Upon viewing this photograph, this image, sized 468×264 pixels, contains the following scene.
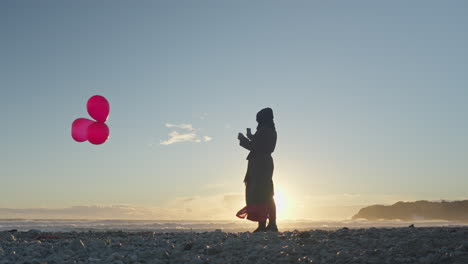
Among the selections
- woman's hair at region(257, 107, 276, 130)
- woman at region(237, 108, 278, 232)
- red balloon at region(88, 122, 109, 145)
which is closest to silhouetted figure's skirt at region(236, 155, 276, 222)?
woman at region(237, 108, 278, 232)

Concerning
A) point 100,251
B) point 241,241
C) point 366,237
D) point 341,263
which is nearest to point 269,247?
point 241,241

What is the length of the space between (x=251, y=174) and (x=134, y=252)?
16.0 feet

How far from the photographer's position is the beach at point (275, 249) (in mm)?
7676

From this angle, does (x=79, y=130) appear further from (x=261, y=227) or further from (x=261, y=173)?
(x=261, y=227)

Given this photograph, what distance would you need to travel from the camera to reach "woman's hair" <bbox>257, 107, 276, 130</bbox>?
1280cm

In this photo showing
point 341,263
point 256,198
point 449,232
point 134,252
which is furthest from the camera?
point 256,198

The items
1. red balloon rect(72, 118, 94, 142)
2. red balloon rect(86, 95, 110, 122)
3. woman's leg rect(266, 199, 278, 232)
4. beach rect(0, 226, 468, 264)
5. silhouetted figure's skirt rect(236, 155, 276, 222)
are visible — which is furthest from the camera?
red balloon rect(86, 95, 110, 122)

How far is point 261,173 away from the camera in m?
12.6

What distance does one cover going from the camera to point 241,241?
927 centimetres

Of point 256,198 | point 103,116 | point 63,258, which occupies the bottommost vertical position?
point 63,258

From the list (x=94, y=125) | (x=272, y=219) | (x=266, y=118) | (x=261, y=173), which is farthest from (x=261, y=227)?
(x=94, y=125)

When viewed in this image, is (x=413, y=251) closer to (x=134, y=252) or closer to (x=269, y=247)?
(x=269, y=247)

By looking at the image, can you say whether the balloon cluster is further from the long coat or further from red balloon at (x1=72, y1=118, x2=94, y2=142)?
the long coat

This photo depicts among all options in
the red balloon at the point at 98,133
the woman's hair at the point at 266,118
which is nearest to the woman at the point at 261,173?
the woman's hair at the point at 266,118
